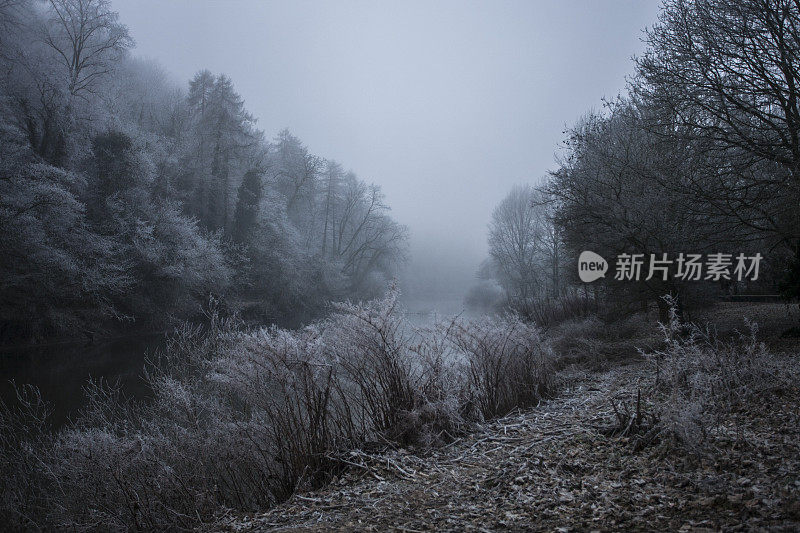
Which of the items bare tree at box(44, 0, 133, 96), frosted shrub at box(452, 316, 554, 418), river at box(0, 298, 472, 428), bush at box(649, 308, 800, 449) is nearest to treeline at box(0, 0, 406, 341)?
bare tree at box(44, 0, 133, 96)

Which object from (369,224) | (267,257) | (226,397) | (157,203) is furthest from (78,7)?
(226,397)

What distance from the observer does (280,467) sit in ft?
15.8

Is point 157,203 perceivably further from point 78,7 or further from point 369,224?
point 369,224

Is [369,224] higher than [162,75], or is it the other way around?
[162,75]

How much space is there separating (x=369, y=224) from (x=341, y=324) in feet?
107

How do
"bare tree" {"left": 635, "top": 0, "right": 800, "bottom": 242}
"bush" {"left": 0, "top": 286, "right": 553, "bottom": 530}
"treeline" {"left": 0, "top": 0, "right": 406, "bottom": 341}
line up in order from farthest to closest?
"treeline" {"left": 0, "top": 0, "right": 406, "bottom": 341} < "bare tree" {"left": 635, "top": 0, "right": 800, "bottom": 242} < "bush" {"left": 0, "top": 286, "right": 553, "bottom": 530}

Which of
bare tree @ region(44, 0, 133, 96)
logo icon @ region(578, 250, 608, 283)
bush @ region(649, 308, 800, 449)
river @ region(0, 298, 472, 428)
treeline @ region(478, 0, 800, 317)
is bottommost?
river @ region(0, 298, 472, 428)

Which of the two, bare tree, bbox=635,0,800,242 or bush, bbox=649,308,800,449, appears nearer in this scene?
bush, bbox=649,308,800,449

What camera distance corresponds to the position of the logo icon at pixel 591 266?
1223 cm

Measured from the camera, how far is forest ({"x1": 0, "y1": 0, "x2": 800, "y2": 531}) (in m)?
3.40

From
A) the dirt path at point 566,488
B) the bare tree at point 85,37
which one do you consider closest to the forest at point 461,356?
the dirt path at point 566,488

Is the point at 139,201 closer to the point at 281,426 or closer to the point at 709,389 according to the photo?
the point at 281,426

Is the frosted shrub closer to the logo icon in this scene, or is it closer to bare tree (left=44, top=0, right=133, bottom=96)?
the logo icon

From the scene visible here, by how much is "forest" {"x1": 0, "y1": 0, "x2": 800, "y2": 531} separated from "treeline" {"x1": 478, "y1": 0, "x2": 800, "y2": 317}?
0.24 feet
